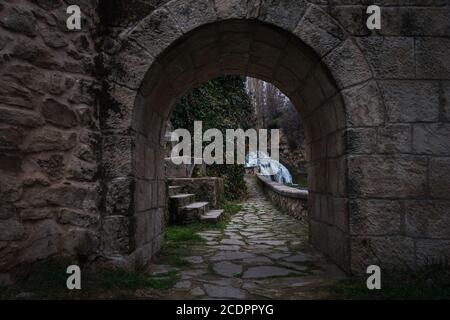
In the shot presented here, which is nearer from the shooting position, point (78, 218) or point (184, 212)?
point (78, 218)

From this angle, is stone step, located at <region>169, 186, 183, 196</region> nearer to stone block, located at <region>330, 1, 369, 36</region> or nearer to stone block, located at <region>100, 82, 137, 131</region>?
stone block, located at <region>100, 82, 137, 131</region>

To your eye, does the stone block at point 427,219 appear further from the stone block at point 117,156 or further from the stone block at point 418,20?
the stone block at point 117,156

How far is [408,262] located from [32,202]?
2.97 metres

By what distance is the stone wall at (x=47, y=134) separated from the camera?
2.42 m

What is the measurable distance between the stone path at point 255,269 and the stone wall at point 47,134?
39.4 inches

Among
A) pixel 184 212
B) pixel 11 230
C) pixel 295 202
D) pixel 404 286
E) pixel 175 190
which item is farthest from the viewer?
pixel 295 202

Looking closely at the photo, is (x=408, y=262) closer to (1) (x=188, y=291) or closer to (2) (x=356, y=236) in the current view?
(2) (x=356, y=236)

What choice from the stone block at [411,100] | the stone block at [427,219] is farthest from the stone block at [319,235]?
the stone block at [411,100]

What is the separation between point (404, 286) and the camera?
102 inches

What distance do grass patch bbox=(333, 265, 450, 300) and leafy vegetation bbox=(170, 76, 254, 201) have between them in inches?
303

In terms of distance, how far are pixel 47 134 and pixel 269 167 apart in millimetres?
16399

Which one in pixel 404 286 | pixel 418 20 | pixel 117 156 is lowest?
pixel 404 286

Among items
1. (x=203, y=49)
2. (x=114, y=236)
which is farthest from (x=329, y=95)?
(x=114, y=236)

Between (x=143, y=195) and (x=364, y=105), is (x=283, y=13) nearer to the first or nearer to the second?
(x=364, y=105)
